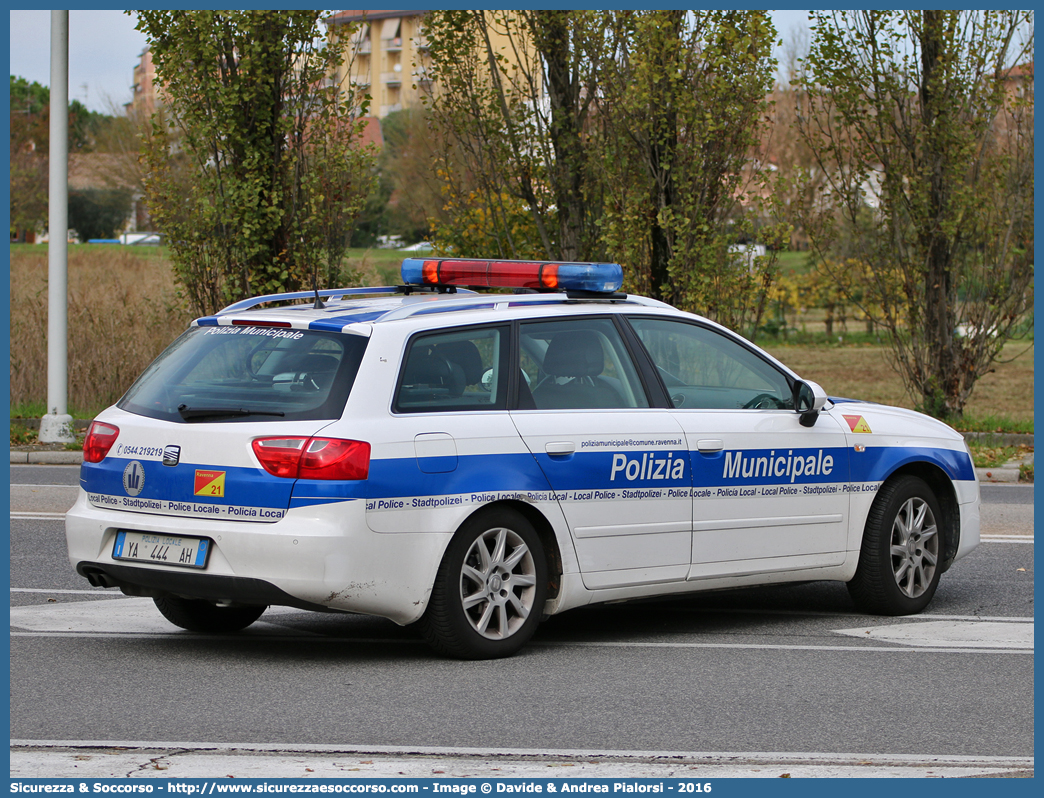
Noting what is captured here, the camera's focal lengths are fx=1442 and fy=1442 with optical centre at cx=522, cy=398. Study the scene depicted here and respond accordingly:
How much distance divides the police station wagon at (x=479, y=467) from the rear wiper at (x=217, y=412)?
1cm

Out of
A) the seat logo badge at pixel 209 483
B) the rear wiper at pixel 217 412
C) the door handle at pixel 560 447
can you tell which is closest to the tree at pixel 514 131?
the door handle at pixel 560 447

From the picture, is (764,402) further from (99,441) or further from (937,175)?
(937,175)

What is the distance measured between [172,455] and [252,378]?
0.48 metres

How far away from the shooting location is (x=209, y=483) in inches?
239

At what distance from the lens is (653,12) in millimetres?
17047

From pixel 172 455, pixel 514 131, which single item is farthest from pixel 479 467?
pixel 514 131

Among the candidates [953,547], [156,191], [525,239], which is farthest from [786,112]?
[953,547]

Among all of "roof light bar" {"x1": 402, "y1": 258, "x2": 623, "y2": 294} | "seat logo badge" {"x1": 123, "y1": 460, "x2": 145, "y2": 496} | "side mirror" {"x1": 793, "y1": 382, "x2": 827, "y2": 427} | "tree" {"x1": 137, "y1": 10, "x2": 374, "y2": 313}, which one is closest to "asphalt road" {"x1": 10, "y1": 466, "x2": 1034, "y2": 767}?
"seat logo badge" {"x1": 123, "y1": 460, "x2": 145, "y2": 496}

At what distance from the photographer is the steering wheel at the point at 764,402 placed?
292 inches

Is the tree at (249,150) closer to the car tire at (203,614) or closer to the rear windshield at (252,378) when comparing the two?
the car tire at (203,614)

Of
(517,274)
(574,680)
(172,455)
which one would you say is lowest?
(574,680)

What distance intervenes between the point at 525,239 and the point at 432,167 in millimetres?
1593

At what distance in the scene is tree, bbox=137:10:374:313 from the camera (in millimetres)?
17219

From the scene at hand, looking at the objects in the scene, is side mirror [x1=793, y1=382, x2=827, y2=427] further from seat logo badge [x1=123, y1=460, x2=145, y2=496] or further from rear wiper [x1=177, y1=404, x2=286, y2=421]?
seat logo badge [x1=123, y1=460, x2=145, y2=496]
